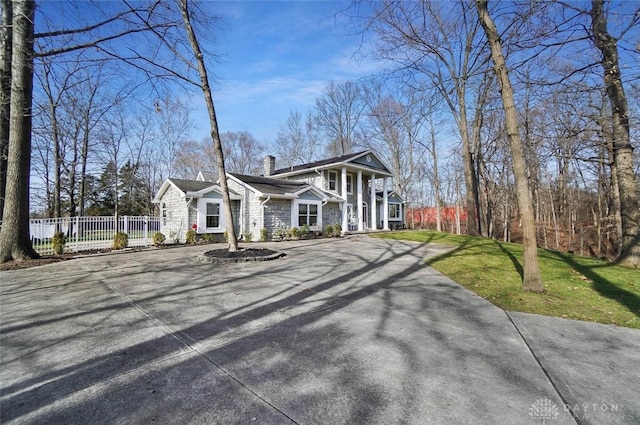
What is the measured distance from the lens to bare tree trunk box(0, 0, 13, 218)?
8547 mm

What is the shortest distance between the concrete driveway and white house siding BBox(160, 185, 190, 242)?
9.77 meters

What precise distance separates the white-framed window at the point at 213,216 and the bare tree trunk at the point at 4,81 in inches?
294

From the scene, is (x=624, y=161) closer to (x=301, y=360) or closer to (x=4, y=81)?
(x=301, y=360)

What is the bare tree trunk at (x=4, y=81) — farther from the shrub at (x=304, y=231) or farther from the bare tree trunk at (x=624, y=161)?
the bare tree trunk at (x=624, y=161)

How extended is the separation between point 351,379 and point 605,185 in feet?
87.2

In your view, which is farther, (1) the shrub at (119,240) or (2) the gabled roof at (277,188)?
(2) the gabled roof at (277,188)

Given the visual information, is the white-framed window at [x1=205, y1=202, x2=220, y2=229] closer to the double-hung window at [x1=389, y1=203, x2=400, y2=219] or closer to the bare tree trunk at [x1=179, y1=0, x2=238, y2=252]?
the bare tree trunk at [x1=179, y1=0, x2=238, y2=252]

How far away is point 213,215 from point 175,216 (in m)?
2.22

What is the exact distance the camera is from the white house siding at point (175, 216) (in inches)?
593

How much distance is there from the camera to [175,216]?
15805 millimetres

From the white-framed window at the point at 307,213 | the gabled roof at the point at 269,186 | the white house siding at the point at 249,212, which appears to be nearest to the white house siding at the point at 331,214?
the white-framed window at the point at 307,213

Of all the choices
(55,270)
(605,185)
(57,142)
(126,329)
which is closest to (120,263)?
(55,270)

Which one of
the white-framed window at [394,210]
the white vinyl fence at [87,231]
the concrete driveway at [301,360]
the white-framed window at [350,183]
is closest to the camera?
the concrete driveway at [301,360]

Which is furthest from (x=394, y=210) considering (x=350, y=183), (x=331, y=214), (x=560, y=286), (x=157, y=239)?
(x=560, y=286)
